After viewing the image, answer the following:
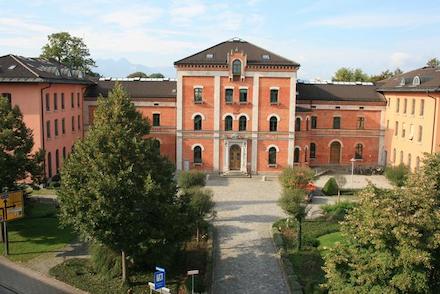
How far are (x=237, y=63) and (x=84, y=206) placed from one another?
2778 cm

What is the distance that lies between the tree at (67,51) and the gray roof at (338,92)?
3190 cm

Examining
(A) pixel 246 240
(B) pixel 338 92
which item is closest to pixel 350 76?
(B) pixel 338 92

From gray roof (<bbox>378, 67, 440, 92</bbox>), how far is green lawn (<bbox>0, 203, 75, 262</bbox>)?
101 feet

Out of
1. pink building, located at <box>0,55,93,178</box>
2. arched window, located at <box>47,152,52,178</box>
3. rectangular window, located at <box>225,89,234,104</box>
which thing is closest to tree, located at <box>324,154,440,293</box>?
pink building, located at <box>0,55,93,178</box>

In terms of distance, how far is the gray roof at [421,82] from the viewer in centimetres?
3997

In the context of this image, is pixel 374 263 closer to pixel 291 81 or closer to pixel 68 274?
pixel 68 274

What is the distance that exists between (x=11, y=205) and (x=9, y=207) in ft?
0.47

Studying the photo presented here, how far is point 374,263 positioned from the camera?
13414 mm

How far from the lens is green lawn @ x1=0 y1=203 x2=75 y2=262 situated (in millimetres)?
24047

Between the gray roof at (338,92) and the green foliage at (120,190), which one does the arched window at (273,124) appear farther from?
the green foliage at (120,190)

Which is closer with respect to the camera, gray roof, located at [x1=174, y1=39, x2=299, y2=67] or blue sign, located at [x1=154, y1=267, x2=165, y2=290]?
blue sign, located at [x1=154, y1=267, x2=165, y2=290]

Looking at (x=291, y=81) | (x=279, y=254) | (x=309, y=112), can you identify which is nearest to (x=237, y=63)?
(x=291, y=81)

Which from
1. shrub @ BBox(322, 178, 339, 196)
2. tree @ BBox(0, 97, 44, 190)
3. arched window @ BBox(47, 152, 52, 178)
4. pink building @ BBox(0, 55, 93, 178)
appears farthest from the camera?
arched window @ BBox(47, 152, 52, 178)

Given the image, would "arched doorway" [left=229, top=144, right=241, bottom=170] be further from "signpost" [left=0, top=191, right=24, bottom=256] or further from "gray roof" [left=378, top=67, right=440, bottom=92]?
"signpost" [left=0, top=191, right=24, bottom=256]
